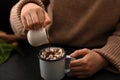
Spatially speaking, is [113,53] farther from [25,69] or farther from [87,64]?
[25,69]

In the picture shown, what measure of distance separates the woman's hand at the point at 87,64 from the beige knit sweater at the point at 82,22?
0.24ft

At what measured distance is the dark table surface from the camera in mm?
713

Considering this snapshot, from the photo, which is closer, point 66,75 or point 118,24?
point 66,75

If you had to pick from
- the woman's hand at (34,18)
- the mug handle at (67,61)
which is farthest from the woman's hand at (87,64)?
the woman's hand at (34,18)

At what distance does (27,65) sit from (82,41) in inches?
8.3

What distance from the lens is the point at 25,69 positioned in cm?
75

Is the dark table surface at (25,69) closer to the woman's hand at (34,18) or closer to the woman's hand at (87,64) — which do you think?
the woman's hand at (87,64)

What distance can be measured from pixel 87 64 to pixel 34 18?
0.20 m

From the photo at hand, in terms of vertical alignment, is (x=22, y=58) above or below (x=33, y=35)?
below

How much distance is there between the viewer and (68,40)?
33.9 inches

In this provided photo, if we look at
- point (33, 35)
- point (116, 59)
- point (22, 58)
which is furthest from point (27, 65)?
point (116, 59)

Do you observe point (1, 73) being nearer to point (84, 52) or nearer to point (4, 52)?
point (4, 52)

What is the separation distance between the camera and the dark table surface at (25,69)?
2.34 ft

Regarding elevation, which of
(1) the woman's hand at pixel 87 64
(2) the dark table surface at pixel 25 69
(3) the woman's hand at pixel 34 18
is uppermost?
(3) the woman's hand at pixel 34 18
